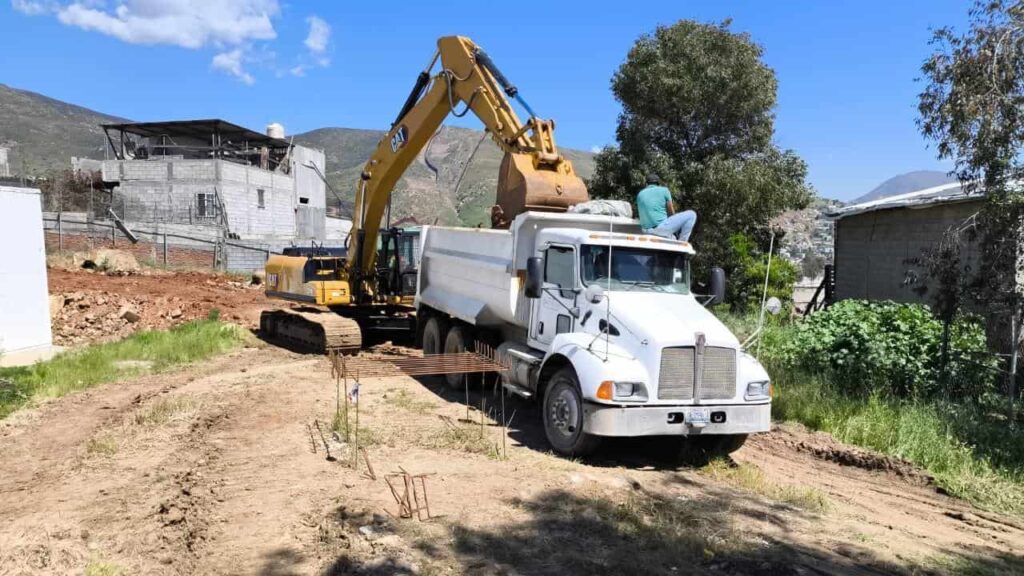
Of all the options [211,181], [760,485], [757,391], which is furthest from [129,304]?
[211,181]

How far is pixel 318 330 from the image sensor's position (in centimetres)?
1438

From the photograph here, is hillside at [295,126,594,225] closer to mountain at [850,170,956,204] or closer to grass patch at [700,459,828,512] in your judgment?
grass patch at [700,459,828,512]

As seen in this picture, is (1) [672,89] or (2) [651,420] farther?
(1) [672,89]

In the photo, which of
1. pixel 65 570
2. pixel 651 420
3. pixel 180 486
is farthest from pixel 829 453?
pixel 65 570

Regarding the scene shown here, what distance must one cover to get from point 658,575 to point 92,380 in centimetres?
1022

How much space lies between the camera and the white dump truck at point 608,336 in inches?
289

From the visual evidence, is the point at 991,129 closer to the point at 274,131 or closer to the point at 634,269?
the point at 634,269

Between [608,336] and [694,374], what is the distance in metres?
0.98

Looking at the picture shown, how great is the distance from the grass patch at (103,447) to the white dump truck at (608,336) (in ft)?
14.9

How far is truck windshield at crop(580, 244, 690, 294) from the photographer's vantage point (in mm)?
8500

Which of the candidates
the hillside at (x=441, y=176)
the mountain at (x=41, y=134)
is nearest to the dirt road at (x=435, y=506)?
the hillside at (x=441, y=176)

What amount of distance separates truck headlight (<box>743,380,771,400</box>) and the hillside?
7.18 meters

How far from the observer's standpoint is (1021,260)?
330 inches

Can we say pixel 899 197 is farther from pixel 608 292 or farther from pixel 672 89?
pixel 608 292
